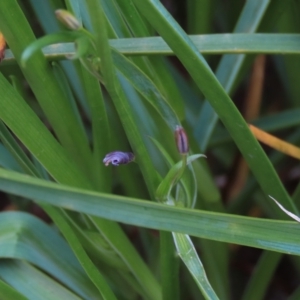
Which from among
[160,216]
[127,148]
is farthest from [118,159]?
[127,148]

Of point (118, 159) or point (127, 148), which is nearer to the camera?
point (118, 159)

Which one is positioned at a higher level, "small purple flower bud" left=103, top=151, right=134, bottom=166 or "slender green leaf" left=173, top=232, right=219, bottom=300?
"small purple flower bud" left=103, top=151, right=134, bottom=166

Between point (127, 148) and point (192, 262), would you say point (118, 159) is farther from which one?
point (127, 148)

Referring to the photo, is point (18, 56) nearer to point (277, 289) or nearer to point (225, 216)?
point (225, 216)

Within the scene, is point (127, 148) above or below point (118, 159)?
above

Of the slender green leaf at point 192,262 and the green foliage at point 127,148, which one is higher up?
the green foliage at point 127,148

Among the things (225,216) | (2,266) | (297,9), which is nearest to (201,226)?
(225,216)

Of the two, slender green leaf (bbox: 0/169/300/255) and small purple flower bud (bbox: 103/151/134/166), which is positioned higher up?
small purple flower bud (bbox: 103/151/134/166)

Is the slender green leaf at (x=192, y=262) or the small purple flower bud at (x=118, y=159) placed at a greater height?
the small purple flower bud at (x=118, y=159)
